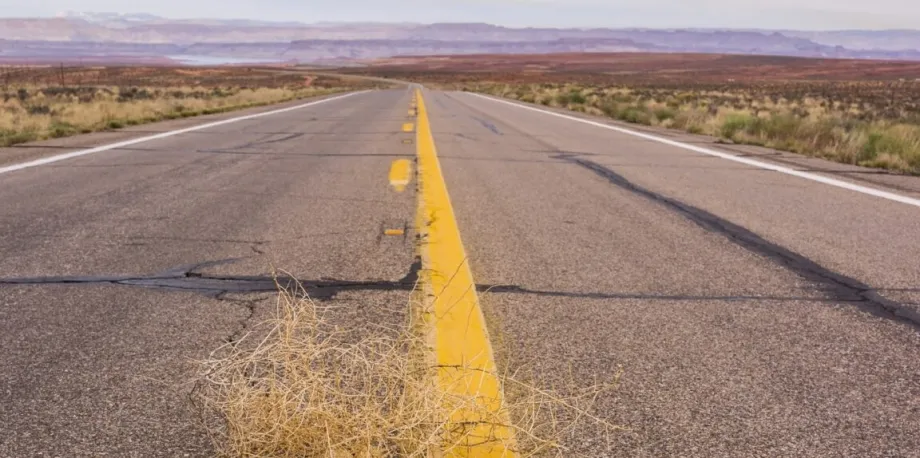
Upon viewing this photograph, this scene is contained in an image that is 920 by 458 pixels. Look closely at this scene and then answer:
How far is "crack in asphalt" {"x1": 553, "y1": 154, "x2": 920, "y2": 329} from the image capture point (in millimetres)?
3463

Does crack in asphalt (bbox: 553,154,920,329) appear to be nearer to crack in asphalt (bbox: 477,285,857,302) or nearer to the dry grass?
crack in asphalt (bbox: 477,285,857,302)

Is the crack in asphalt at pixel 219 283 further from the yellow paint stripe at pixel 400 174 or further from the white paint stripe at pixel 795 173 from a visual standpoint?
the white paint stripe at pixel 795 173

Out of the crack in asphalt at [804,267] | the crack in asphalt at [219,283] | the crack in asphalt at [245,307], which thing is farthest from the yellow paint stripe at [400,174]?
the crack in asphalt at [245,307]

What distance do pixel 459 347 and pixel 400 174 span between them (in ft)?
17.4

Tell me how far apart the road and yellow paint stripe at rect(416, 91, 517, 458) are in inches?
4.5

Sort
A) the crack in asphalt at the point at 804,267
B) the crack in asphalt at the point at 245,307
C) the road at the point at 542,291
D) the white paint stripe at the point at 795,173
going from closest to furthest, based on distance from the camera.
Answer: the road at the point at 542,291
the crack in asphalt at the point at 245,307
the crack in asphalt at the point at 804,267
the white paint stripe at the point at 795,173

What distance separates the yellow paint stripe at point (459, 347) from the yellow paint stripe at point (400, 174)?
3.47 ft

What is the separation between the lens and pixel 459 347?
278cm

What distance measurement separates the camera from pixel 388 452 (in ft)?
5.97

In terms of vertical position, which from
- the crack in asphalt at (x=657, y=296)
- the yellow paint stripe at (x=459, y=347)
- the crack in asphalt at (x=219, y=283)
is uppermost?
the yellow paint stripe at (x=459, y=347)

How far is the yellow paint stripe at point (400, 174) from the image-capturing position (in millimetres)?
7145

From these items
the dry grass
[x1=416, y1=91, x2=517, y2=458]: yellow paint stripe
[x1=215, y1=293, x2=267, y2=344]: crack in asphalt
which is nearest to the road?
[x1=215, y1=293, x2=267, y2=344]: crack in asphalt

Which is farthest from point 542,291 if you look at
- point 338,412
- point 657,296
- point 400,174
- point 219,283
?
point 400,174

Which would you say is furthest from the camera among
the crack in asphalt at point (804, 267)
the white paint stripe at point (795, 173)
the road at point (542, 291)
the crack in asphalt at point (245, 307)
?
the white paint stripe at point (795, 173)
